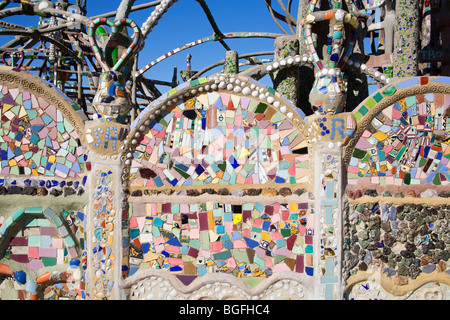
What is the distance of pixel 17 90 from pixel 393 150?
352 cm

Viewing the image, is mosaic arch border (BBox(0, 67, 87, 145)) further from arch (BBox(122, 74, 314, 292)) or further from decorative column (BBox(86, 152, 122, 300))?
arch (BBox(122, 74, 314, 292))

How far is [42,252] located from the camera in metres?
3.85

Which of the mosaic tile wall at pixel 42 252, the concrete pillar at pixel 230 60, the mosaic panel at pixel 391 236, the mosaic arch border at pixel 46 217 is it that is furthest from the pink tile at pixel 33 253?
the concrete pillar at pixel 230 60

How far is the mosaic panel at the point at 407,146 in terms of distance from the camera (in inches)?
145

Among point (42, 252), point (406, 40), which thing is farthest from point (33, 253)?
point (406, 40)

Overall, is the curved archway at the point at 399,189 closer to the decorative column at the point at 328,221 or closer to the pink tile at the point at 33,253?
the decorative column at the point at 328,221

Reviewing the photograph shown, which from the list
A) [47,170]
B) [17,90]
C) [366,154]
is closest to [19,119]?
[17,90]

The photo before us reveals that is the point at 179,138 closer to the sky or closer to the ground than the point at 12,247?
closer to the sky

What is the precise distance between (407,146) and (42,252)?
351cm

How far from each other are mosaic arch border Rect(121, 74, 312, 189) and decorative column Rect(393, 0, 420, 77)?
2190mm

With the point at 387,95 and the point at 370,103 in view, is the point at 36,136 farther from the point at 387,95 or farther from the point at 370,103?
the point at 387,95

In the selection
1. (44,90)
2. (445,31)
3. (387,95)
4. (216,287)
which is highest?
(445,31)

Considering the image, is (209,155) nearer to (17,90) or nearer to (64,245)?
(64,245)

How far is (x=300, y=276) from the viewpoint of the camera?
12.0 feet
